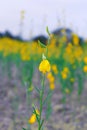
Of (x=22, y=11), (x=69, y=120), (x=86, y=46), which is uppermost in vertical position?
(x=22, y=11)

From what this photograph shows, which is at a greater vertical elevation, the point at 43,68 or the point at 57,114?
the point at 43,68

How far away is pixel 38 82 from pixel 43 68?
4406mm

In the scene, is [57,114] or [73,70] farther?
[73,70]

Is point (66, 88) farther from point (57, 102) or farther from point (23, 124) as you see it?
point (23, 124)

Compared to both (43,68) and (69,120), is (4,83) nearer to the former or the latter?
(69,120)

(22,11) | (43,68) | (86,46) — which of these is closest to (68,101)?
(22,11)

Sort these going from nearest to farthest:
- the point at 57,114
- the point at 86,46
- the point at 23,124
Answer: the point at 23,124 → the point at 57,114 → the point at 86,46

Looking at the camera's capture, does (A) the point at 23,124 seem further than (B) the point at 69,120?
No

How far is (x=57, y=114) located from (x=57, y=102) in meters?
0.60

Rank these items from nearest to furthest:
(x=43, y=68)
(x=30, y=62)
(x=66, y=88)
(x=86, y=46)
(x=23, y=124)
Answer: (x=43, y=68)
(x=23, y=124)
(x=66, y=88)
(x=30, y=62)
(x=86, y=46)

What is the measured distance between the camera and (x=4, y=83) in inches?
228

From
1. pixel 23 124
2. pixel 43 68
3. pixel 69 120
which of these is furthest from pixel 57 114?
pixel 43 68

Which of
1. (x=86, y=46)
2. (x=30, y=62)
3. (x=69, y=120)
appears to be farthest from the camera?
(x=86, y=46)

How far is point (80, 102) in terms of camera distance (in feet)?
15.9
